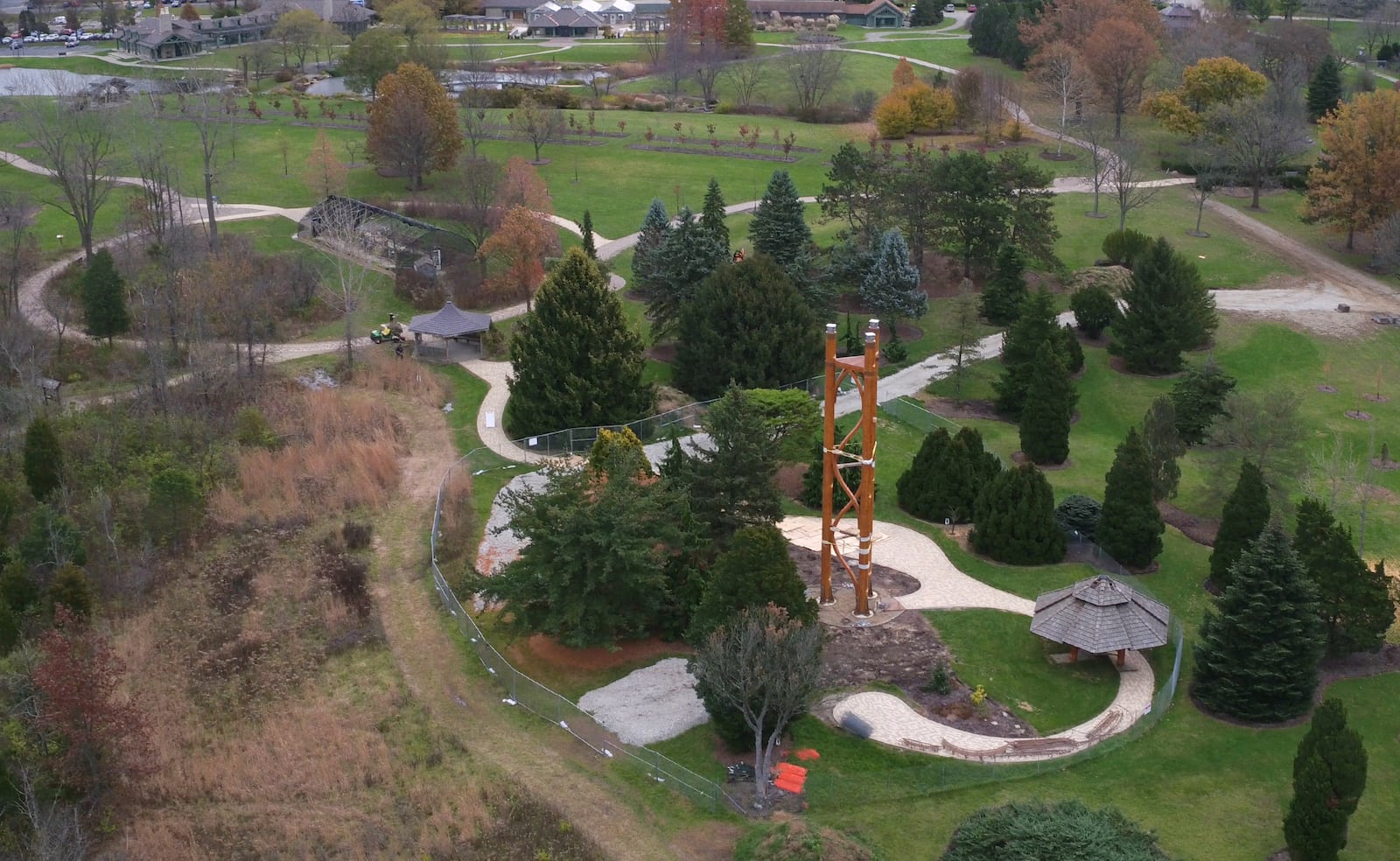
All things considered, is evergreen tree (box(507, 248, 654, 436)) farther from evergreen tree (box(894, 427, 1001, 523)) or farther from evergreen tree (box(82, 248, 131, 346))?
evergreen tree (box(82, 248, 131, 346))

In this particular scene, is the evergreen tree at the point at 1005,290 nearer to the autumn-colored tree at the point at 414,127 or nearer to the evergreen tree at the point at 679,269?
the evergreen tree at the point at 679,269

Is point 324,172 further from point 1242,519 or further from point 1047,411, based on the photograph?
point 1242,519

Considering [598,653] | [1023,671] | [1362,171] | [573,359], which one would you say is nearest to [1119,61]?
[1362,171]

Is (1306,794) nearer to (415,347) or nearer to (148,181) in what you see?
(415,347)

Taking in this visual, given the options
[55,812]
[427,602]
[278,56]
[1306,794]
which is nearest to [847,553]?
[427,602]

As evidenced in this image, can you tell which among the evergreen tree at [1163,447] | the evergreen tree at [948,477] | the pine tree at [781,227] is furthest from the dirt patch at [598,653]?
the pine tree at [781,227]

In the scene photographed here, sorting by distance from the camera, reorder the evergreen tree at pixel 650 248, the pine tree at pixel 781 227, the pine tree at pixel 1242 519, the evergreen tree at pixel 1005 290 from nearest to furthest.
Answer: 1. the pine tree at pixel 1242 519
2. the evergreen tree at pixel 650 248
3. the pine tree at pixel 781 227
4. the evergreen tree at pixel 1005 290
